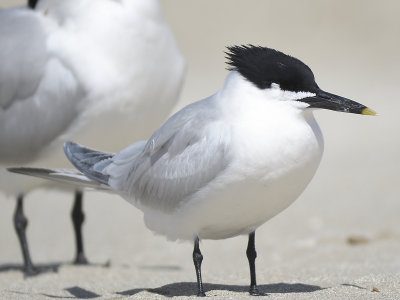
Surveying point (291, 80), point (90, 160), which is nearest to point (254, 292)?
point (291, 80)

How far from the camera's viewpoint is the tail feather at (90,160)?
4.32 meters

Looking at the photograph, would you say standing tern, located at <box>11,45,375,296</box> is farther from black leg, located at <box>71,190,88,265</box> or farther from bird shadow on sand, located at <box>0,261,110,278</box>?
black leg, located at <box>71,190,88,265</box>

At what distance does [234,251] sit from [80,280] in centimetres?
152

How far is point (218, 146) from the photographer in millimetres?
3678

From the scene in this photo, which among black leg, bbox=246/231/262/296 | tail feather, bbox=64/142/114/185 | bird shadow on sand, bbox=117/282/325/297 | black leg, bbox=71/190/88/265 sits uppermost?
tail feather, bbox=64/142/114/185

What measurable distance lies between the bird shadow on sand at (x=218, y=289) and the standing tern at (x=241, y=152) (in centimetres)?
18

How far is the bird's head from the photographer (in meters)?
3.67

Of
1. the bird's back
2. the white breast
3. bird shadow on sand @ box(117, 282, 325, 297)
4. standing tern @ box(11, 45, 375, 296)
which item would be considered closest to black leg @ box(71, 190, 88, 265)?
the bird's back

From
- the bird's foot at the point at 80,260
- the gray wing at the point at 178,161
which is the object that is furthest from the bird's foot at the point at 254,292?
the bird's foot at the point at 80,260

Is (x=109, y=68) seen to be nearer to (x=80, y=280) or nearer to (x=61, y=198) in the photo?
(x=80, y=280)

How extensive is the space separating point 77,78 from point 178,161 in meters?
1.66

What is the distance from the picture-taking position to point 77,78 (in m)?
5.35

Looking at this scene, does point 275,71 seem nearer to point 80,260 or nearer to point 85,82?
point 85,82

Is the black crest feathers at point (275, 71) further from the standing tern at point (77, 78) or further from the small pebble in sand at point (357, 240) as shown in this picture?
the small pebble in sand at point (357, 240)
